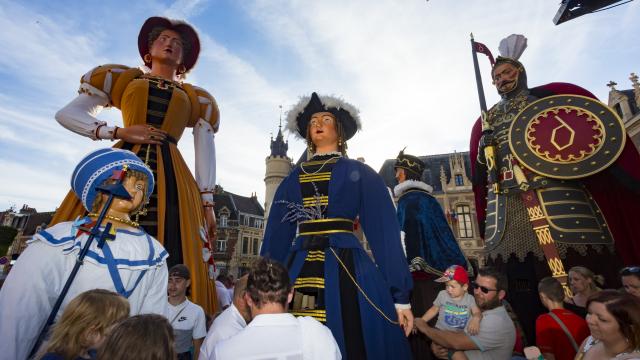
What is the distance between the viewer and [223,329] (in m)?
2.10

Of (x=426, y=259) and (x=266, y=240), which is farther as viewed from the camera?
(x=426, y=259)

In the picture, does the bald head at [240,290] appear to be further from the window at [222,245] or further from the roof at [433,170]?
the window at [222,245]

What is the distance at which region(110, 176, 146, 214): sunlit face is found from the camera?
6.53ft

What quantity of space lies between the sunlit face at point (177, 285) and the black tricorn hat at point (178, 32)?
2629 millimetres

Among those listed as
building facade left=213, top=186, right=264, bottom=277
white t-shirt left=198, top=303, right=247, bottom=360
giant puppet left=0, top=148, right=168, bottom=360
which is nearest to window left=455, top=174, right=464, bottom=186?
building facade left=213, top=186, right=264, bottom=277

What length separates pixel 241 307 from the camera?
249 cm

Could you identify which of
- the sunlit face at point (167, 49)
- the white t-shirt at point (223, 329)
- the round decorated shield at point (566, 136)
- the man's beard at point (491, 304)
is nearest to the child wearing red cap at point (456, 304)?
the man's beard at point (491, 304)

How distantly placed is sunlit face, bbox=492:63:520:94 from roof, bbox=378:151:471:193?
25612mm

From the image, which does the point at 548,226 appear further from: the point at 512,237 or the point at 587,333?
the point at 587,333

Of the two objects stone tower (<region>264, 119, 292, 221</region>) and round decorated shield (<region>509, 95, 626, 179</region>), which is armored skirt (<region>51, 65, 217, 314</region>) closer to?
round decorated shield (<region>509, 95, 626, 179</region>)

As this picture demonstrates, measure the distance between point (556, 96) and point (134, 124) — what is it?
198 inches

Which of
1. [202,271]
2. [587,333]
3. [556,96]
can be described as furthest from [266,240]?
[556,96]

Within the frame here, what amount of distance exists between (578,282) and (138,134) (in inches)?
185

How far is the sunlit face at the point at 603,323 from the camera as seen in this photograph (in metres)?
2.06
